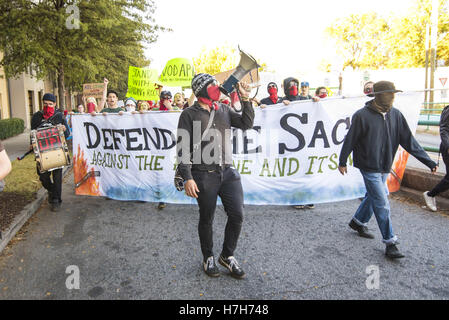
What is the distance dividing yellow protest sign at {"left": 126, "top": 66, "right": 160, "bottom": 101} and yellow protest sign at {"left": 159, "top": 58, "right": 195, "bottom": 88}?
0.54m

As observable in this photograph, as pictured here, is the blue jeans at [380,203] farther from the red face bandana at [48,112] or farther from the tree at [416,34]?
the tree at [416,34]

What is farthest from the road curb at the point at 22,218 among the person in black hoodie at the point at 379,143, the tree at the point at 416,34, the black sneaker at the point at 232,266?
the tree at the point at 416,34

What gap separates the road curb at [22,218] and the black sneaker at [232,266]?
2.61 meters

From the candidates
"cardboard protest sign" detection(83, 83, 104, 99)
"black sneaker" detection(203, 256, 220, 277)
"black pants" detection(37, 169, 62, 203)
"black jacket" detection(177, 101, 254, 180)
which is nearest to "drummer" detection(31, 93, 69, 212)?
"black pants" detection(37, 169, 62, 203)

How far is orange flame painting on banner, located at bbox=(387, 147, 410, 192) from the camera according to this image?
5469mm

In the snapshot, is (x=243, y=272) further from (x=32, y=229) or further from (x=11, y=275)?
(x=32, y=229)

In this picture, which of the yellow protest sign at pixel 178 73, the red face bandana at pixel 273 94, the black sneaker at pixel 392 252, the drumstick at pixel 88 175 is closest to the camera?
the black sneaker at pixel 392 252

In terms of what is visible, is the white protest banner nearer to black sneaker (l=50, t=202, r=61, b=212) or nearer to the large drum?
the large drum

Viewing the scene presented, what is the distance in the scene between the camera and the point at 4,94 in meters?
22.5

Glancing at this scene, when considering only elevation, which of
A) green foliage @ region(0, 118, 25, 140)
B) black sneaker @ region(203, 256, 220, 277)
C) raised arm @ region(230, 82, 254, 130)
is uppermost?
raised arm @ region(230, 82, 254, 130)

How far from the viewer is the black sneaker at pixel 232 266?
3.21 meters

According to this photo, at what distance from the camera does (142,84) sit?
10.3 meters
